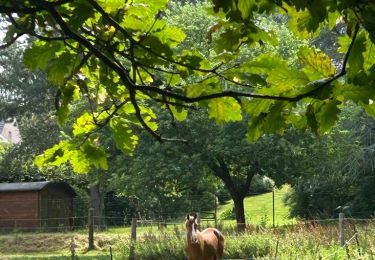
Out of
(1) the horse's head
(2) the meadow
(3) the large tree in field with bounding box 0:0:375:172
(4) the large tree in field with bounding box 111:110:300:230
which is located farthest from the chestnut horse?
(3) the large tree in field with bounding box 0:0:375:172

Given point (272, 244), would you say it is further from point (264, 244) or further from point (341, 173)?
point (341, 173)

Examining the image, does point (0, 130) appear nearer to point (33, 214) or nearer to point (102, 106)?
point (33, 214)

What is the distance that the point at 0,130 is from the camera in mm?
71375

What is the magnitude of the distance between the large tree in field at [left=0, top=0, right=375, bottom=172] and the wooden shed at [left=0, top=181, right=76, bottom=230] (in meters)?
28.8

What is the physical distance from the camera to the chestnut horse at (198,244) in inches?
498

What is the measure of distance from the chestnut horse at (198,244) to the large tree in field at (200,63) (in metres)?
10.3

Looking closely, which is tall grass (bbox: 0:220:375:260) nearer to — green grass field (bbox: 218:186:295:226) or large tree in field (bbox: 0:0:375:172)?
large tree in field (bbox: 0:0:375:172)

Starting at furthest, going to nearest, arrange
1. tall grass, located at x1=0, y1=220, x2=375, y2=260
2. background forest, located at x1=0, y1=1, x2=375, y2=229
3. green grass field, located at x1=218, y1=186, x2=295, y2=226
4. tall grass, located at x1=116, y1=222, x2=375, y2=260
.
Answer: green grass field, located at x1=218, y1=186, x2=295, y2=226 → background forest, located at x1=0, y1=1, x2=375, y2=229 → tall grass, located at x1=116, y1=222, x2=375, y2=260 → tall grass, located at x1=0, y1=220, x2=375, y2=260

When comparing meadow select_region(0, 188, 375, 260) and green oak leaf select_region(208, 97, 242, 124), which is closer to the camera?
green oak leaf select_region(208, 97, 242, 124)

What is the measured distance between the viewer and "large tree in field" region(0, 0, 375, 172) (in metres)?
1.72

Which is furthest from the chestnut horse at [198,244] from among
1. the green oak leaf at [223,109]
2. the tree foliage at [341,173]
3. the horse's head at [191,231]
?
the tree foliage at [341,173]

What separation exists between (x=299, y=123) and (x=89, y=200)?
35.4m

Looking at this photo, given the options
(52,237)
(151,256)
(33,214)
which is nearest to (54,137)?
(33,214)

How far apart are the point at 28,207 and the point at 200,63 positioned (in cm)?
3030
